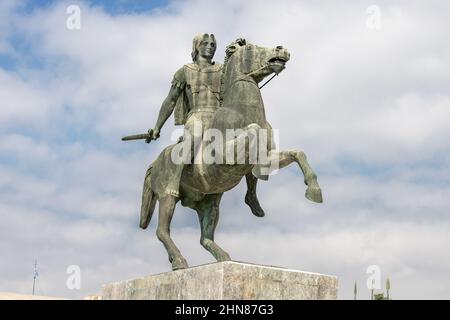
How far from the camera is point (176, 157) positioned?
12.6 m

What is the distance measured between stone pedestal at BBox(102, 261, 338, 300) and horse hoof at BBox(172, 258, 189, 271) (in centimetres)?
34

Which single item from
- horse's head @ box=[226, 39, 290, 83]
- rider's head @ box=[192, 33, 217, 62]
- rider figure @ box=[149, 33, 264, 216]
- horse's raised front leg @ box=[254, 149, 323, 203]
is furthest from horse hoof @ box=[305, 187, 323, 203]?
rider's head @ box=[192, 33, 217, 62]

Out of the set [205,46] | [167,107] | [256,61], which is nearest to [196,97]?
[167,107]

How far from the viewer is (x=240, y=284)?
10.7 m

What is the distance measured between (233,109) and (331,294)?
3.13 m

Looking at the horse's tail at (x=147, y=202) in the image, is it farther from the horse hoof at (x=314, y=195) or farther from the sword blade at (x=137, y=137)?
the horse hoof at (x=314, y=195)

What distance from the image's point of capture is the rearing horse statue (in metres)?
11.8

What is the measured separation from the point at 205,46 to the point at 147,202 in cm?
282

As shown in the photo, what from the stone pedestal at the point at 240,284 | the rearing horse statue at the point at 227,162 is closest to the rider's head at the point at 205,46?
the rearing horse statue at the point at 227,162

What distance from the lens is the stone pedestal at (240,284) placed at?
Answer: 35.0 feet

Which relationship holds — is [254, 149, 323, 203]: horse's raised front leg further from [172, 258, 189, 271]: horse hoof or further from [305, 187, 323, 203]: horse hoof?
[172, 258, 189, 271]: horse hoof

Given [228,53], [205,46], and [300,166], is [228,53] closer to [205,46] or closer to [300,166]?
[205,46]
